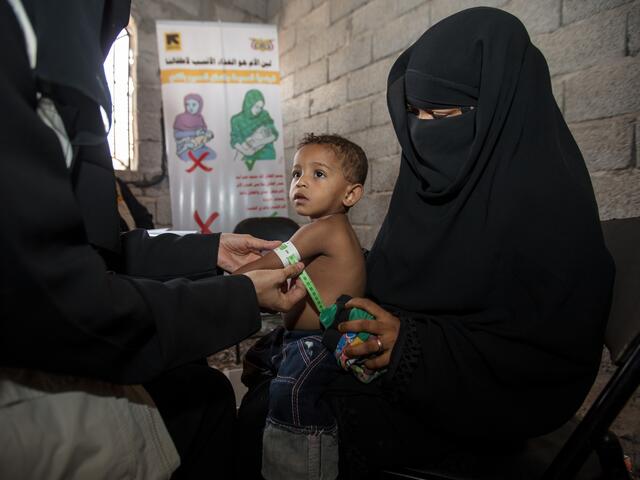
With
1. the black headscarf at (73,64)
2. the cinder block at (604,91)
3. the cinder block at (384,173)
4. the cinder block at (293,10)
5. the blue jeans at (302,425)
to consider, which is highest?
the cinder block at (293,10)

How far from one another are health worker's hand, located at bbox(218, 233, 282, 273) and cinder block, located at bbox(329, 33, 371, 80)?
7.18 feet

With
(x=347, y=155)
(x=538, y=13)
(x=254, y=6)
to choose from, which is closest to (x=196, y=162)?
(x=254, y=6)

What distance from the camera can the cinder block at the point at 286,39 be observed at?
4.13 meters

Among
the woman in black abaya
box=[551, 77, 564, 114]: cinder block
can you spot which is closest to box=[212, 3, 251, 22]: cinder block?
box=[551, 77, 564, 114]: cinder block

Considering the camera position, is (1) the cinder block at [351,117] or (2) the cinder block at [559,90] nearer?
(2) the cinder block at [559,90]

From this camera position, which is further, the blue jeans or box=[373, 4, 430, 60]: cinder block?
box=[373, 4, 430, 60]: cinder block

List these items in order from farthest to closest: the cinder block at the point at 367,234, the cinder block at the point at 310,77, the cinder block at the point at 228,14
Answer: the cinder block at the point at 228,14 < the cinder block at the point at 310,77 < the cinder block at the point at 367,234

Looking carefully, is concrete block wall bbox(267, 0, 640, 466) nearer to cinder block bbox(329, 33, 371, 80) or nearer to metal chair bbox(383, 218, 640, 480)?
cinder block bbox(329, 33, 371, 80)

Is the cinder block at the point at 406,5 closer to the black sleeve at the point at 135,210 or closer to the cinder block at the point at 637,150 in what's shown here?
the cinder block at the point at 637,150

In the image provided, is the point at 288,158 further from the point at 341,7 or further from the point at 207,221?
the point at 341,7

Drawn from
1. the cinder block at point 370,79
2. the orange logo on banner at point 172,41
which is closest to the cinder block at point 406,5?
the cinder block at point 370,79

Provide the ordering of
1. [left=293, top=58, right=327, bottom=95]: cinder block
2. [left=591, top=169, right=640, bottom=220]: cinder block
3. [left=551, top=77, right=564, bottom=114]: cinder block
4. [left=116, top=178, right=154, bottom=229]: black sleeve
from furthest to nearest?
[left=293, top=58, right=327, bottom=95]: cinder block
[left=116, top=178, right=154, bottom=229]: black sleeve
[left=551, top=77, right=564, bottom=114]: cinder block
[left=591, top=169, right=640, bottom=220]: cinder block

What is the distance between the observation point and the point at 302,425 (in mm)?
1011

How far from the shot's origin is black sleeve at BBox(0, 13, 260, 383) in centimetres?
57
